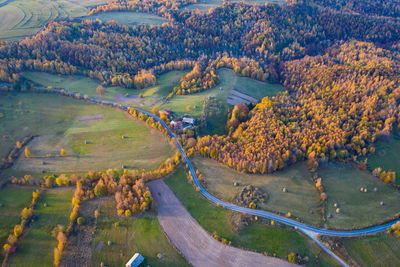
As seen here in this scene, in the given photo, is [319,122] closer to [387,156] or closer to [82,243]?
[387,156]

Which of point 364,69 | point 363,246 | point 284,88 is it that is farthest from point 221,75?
point 363,246

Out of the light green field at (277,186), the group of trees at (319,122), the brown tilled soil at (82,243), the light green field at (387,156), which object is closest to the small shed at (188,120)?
the group of trees at (319,122)

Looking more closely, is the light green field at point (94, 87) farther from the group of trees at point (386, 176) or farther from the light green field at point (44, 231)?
the group of trees at point (386, 176)

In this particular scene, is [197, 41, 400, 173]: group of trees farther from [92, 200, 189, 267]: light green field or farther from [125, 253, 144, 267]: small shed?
[125, 253, 144, 267]: small shed

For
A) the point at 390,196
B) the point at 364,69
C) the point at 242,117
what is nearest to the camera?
the point at 390,196

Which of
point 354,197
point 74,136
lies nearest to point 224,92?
point 74,136

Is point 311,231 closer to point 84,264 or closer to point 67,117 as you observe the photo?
point 84,264
